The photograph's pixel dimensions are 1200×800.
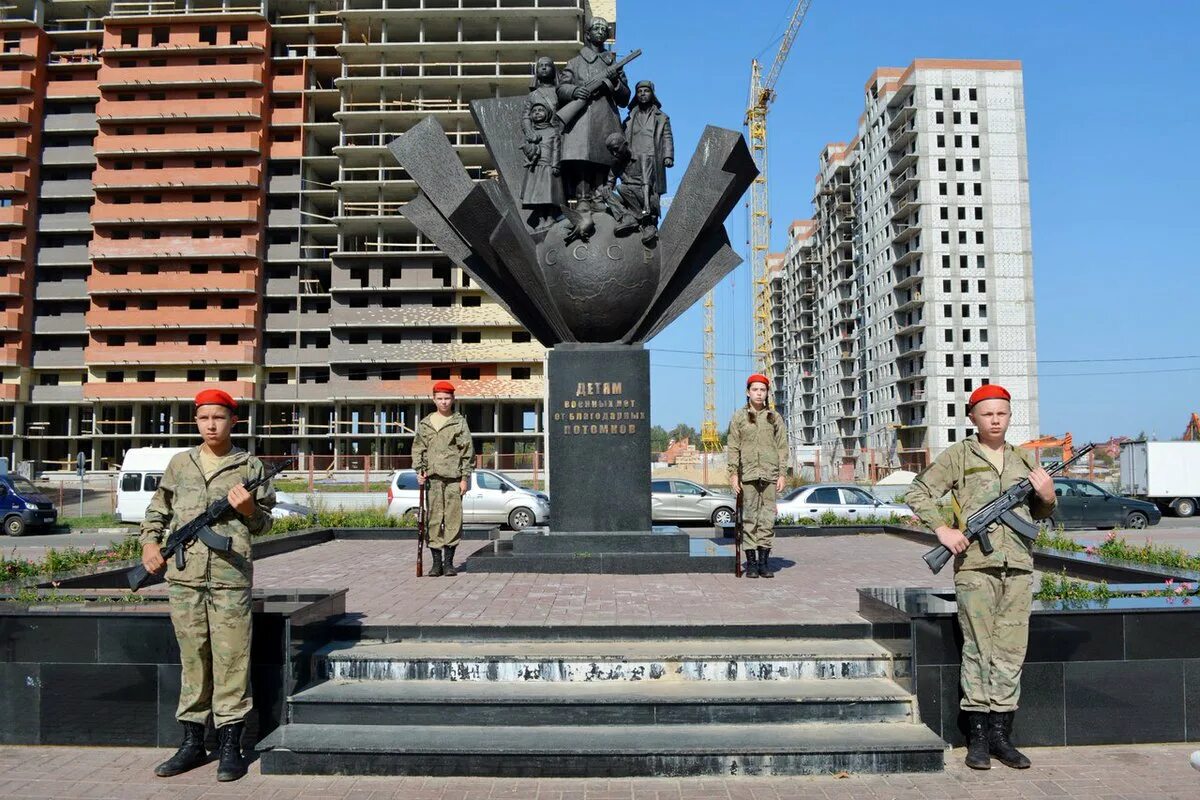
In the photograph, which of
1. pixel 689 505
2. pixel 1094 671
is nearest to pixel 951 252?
pixel 689 505

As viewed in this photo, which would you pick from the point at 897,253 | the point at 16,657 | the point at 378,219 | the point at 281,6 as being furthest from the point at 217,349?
the point at 16,657

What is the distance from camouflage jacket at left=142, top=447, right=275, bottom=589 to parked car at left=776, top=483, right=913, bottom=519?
50.3 ft

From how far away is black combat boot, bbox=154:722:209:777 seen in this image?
16.5 feet

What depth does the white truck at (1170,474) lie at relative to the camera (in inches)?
1083

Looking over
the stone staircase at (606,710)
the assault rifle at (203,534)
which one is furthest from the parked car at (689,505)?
the assault rifle at (203,534)

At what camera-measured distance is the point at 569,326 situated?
10000 millimetres

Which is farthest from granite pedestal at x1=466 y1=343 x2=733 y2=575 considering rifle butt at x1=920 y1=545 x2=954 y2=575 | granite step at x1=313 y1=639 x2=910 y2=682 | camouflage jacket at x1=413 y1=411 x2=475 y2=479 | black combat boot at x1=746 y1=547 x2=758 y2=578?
rifle butt at x1=920 y1=545 x2=954 y2=575

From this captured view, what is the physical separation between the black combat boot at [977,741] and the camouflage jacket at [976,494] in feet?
2.77

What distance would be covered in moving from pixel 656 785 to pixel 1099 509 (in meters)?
22.3

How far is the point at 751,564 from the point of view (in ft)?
29.0

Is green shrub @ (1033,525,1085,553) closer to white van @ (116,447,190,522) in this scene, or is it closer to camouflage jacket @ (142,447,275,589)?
camouflage jacket @ (142,447,275,589)

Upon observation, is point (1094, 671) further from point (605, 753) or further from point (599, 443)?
point (599, 443)

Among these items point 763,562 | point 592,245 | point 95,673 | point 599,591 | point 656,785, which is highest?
point 592,245

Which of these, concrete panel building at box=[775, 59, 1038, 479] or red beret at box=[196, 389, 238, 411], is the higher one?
concrete panel building at box=[775, 59, 1038, 479]
